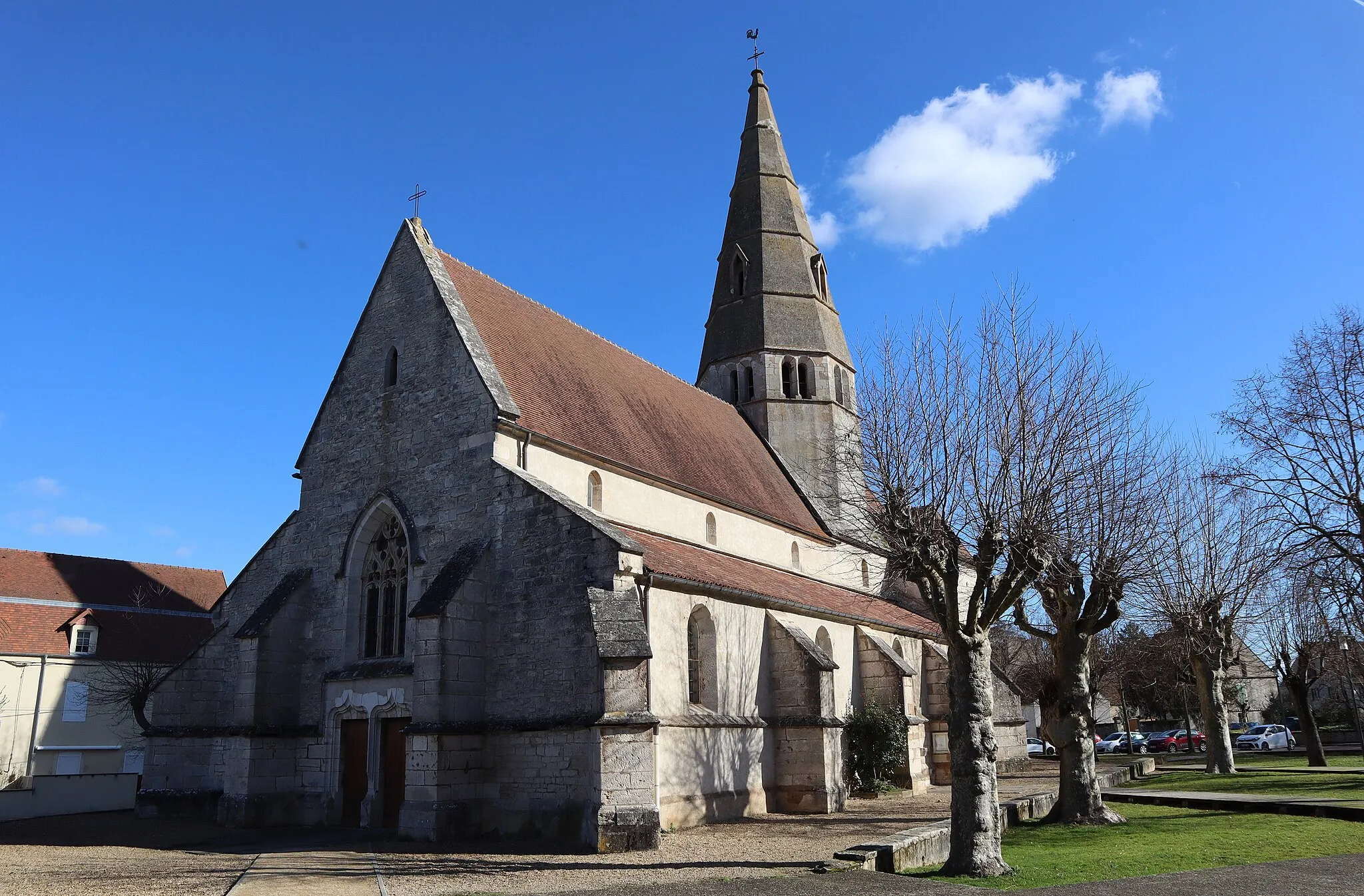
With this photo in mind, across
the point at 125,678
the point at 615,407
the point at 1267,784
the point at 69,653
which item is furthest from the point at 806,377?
the point at 69,653

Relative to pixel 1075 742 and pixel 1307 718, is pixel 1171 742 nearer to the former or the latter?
pixel 1307 718

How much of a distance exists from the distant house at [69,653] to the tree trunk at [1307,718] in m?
35.7

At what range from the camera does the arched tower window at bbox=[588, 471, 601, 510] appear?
19781 mm

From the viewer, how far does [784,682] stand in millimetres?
20109

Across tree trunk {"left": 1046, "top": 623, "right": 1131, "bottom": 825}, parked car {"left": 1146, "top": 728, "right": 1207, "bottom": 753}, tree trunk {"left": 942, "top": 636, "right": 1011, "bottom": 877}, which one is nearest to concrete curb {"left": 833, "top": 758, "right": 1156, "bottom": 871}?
tree trunk {"left": 942, "top": 636, "right": 1011, "bottom": 877}

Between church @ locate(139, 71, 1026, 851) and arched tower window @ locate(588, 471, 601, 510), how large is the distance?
0.05 m

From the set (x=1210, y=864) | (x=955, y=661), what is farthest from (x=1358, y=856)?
(x=955, y=661)

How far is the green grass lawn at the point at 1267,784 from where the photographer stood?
18.9 meters

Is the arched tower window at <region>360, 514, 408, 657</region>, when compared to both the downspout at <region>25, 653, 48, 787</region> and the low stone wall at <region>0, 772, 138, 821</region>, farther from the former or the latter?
the downspout at <region>25, 653, 48, 787</region>

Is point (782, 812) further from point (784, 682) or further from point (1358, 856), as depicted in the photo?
point (1358, 856)

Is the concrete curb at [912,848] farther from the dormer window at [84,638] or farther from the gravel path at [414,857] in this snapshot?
the dormer window at [84,638]

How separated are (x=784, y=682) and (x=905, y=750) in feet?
14.1

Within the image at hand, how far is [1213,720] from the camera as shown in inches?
1038

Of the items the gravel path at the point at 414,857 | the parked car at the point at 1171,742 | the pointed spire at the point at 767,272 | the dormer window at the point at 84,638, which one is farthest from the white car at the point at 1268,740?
the dormer window at the point at 84,638
